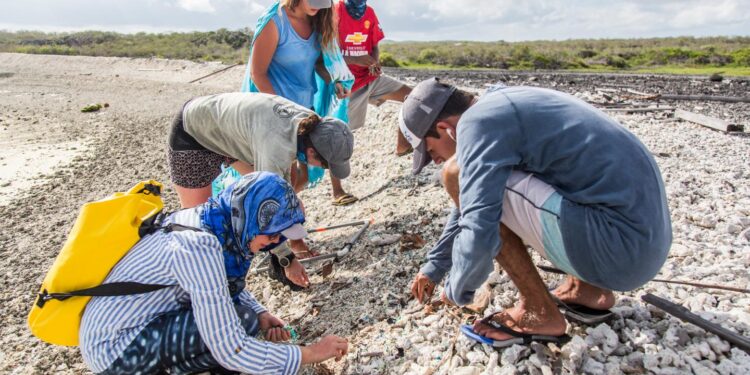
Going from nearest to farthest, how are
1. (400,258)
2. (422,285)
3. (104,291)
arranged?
(104,291) < (422,285) < (400,258)

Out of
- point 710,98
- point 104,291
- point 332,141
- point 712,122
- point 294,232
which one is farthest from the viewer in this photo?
point 710,98

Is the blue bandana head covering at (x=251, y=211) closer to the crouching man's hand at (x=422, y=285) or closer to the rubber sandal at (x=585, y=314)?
the crouching man's hand at (x=422, y=285)

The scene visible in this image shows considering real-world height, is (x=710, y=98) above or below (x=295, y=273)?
above

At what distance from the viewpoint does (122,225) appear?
7.94 feet

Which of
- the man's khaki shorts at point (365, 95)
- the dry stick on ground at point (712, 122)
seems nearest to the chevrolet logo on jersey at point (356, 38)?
the man's khaki shorts at point (365, 95)

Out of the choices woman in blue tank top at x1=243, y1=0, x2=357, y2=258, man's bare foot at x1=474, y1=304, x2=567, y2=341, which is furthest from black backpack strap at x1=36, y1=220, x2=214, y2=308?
woman in blue tank top at x1=243, y1=0, x2=357, y2=258

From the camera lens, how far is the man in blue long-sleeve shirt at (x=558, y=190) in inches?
82.8

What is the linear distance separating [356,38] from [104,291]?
4.00 m

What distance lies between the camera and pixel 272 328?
2.96 metres

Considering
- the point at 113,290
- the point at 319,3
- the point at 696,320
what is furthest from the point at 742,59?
the point at 113,290

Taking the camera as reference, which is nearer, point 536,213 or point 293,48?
point 536,213

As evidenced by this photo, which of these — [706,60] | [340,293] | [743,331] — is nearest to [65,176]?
[340,293]

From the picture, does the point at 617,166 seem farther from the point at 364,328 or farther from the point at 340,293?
the point at 340,293

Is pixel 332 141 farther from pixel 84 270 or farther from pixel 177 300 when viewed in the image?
pixel 84 270
